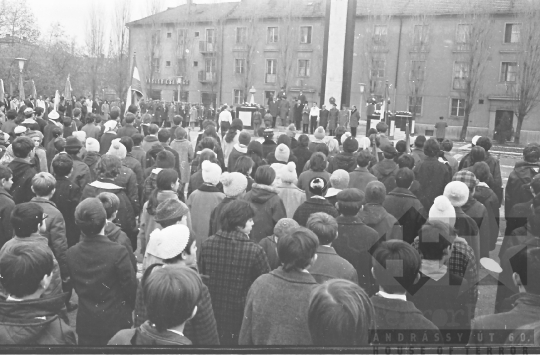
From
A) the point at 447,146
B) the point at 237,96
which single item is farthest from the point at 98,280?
the point at 237,96

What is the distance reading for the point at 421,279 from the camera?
10.5ft

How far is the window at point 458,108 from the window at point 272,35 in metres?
14.8

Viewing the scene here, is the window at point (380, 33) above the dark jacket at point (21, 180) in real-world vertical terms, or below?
above

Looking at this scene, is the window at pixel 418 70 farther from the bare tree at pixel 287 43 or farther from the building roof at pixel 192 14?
Answer: the building roof at pixel 192 14

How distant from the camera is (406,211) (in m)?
5.35

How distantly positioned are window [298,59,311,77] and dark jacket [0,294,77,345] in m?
43.0

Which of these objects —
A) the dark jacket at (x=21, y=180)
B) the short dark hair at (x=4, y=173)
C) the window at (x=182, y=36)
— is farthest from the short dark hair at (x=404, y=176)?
the window at (x=182, y=36)

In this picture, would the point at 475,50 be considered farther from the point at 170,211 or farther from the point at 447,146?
the point at 170,211

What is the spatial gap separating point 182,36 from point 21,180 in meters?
42.9

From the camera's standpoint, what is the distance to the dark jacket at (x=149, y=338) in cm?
227

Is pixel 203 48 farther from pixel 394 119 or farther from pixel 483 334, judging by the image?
pixel 483 334

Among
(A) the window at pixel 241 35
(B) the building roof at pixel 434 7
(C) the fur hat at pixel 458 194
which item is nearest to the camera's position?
(C) the fur hat at pixel 458 194

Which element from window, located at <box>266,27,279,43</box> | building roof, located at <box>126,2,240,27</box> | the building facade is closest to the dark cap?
the building facade

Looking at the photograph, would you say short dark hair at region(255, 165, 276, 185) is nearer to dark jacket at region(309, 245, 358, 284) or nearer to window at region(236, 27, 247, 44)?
dark jacket at region(309, 245, 358, 284)
